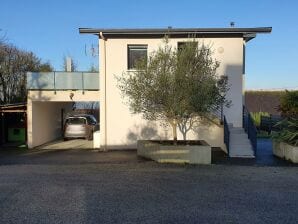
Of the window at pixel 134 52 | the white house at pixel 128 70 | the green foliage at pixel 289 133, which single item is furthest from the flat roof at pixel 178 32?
the green foliage at pixel 289 133

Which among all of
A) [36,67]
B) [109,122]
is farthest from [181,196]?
[36,67]

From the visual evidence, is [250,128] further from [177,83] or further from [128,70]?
[128,70]

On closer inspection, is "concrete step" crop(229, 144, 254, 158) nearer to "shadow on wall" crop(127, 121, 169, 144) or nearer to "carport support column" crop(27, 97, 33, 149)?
"shadow on wall" crop(127, 121, 169, 144)

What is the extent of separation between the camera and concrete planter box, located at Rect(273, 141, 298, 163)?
17359 millimetres

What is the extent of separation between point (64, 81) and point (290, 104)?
443 inches

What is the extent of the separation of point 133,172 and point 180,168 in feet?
6.74

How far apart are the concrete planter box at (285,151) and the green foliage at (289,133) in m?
0.21

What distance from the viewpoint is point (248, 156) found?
19047mm

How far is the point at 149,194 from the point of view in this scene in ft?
32.5

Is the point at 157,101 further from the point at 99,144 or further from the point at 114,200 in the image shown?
the point at 114,200

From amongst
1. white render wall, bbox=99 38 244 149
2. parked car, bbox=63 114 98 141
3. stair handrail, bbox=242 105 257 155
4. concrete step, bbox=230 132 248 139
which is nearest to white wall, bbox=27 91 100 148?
parked car, bbox=63 114 98 141

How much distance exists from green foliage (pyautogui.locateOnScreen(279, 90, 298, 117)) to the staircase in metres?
2.22

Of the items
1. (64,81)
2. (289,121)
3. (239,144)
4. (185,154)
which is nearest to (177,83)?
(185,154)

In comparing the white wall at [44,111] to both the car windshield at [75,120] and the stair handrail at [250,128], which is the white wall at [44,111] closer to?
the car windshield at [75,120]
